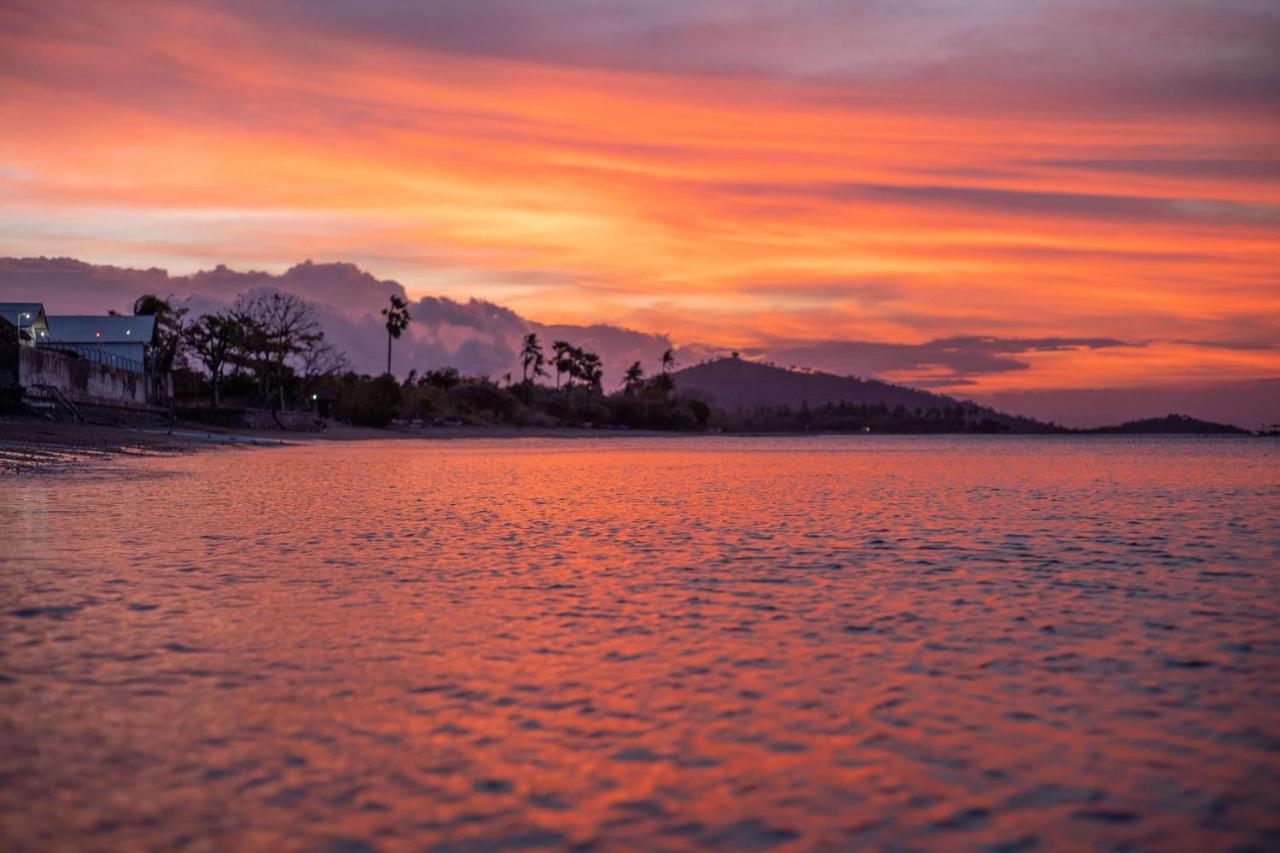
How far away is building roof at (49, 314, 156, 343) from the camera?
85750 millimetres

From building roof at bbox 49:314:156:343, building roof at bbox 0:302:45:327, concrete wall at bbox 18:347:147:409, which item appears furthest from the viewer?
building roof at bbox 49:314:156:343

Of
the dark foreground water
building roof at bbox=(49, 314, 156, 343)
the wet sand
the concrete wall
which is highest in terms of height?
building roof at bbox=(49, 314, 156, 343)

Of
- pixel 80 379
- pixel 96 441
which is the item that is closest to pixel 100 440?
pixel 96 441

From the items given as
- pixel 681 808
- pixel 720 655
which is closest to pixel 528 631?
pixel 720 655

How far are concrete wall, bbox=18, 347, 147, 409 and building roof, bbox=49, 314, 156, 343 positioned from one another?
9350 millimetres

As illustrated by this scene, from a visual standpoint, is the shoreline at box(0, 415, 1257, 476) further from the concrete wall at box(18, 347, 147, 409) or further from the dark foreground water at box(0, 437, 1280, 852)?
the dark foreground water at box(0, 437, 1280, 852)

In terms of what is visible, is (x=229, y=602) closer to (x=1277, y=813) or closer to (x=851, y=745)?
(x=851, y=745)

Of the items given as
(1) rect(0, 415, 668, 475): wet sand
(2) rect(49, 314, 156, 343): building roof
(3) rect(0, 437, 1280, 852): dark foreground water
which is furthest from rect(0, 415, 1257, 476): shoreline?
(3) rect(0, 437, 1280, 852): dark foreground water

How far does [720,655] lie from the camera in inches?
398

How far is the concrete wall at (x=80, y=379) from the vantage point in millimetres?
54219

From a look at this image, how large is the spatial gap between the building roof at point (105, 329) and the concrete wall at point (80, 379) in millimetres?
9350

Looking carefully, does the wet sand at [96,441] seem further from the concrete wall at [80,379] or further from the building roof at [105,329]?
the building roof at [105,329]

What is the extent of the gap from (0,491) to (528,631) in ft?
65.7

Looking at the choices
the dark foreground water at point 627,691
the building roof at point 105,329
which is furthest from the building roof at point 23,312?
the dark foreground water at point 627,691
